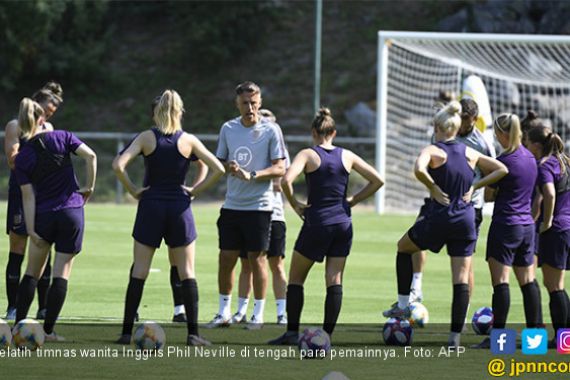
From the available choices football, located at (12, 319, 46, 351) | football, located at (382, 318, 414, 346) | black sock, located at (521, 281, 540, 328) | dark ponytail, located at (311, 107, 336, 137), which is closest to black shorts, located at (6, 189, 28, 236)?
football, located at (12, 319, 46, 351)

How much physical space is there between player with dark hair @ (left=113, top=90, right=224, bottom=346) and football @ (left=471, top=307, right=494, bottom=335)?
268 cm

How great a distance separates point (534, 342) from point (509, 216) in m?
1.05

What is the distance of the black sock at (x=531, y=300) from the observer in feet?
33.2

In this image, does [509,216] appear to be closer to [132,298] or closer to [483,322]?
[483,322]

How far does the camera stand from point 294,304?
984 centimetres

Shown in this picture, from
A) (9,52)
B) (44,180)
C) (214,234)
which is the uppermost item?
(9,52)

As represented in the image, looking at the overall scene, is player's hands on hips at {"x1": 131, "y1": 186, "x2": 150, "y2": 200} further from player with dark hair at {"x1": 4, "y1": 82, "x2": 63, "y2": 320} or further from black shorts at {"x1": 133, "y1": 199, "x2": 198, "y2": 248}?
player with dark hair at {"x1": 4, "y1": 82, "x2": 63, "y2": 320}

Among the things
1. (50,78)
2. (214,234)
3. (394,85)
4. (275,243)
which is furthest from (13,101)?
(275,243)

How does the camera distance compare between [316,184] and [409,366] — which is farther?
[316,184]

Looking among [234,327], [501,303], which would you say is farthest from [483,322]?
[234,327]

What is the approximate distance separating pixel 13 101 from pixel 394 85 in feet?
51.9

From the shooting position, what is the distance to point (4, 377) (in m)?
7.93

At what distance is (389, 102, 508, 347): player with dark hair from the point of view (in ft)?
32.4

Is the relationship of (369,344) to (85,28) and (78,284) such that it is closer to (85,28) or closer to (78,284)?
(78,284)
